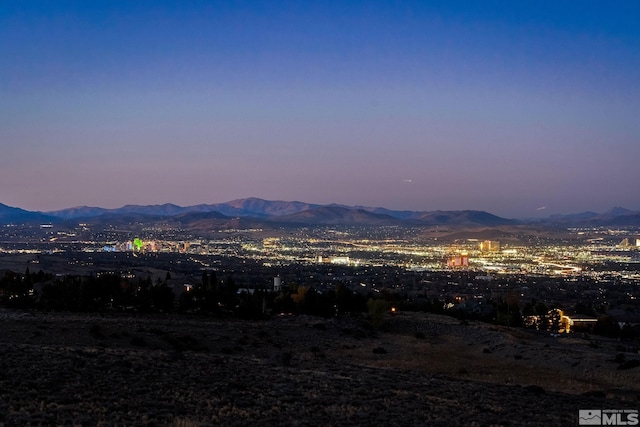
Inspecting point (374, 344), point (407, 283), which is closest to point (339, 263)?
point (407, 283)

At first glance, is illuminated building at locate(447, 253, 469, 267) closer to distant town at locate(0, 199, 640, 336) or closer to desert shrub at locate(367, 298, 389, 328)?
distant town at locate(0, 199, 640, 336)

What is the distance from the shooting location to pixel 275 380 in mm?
18984

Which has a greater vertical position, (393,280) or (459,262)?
(459,262)

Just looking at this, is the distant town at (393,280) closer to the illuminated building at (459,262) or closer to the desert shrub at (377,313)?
the illuminated building at (459,262)

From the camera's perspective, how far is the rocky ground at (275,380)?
1442 cm

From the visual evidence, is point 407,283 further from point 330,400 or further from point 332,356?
point 330,400

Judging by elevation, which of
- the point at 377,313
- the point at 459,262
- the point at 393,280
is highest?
the point at 377,313

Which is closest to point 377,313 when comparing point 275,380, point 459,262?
point 275,380

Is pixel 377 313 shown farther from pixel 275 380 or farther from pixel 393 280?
pixel 393 280

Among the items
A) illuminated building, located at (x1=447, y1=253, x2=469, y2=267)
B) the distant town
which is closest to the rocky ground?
the distant town

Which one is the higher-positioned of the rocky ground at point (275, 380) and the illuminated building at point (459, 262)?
the rocky ground at point (275, 380)

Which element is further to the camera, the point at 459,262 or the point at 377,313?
the point at 459,262

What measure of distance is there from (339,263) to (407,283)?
44.2m

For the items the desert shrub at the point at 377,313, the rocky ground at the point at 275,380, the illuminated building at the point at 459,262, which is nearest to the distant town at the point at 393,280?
the illuminated building at the point at 459,262
